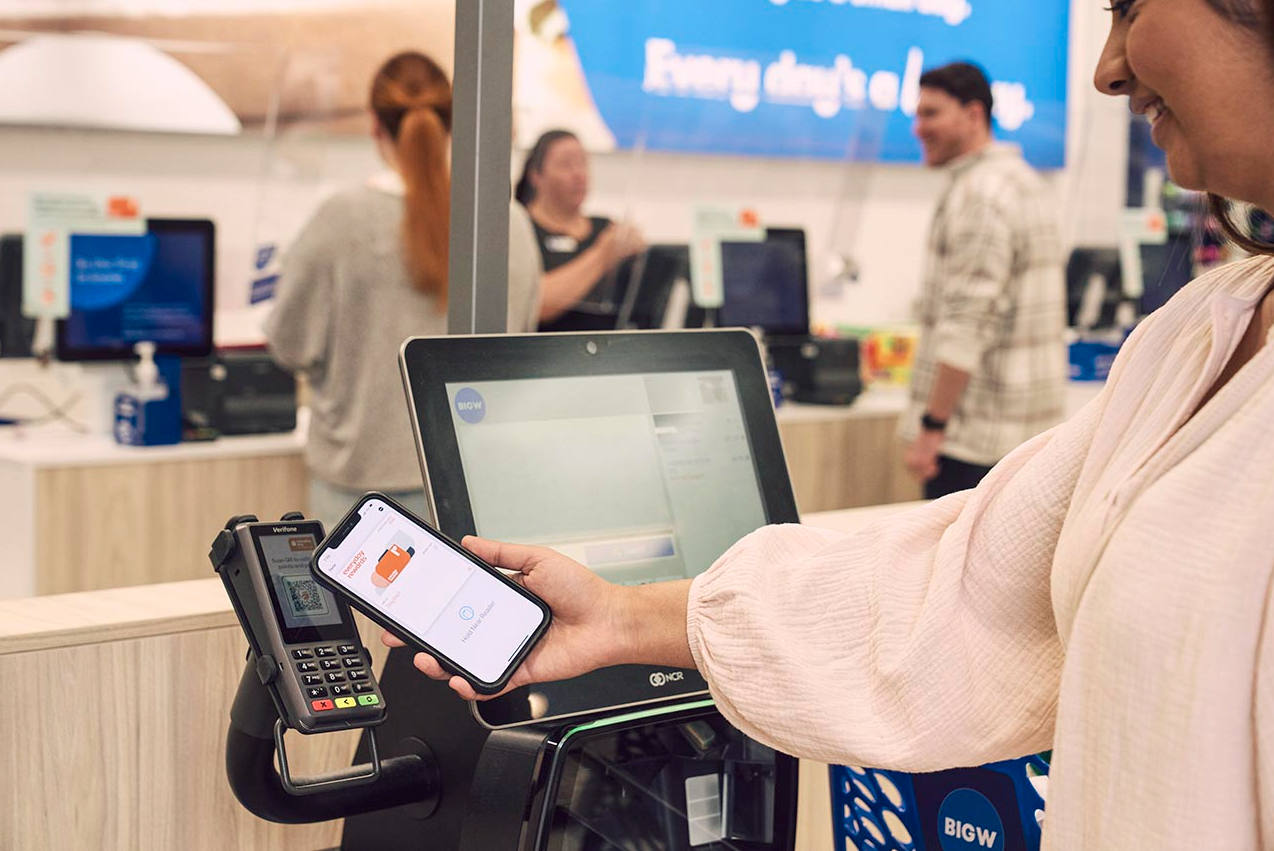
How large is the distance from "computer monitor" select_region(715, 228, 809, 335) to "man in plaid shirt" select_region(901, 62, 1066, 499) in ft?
3.12

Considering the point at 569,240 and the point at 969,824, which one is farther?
the point at 569,240

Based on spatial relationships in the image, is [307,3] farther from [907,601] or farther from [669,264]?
[907,601]

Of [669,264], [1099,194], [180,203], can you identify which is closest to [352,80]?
[180,203]

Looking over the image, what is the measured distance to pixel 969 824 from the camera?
118cm

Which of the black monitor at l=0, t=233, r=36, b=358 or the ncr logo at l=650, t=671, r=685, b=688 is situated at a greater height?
the black monitor at l=0, t=233, r=36, b=358

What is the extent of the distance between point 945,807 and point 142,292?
2.87 metres

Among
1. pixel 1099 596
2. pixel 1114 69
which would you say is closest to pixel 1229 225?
pixel 1114 69

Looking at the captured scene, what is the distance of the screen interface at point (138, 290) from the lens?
11.4 feet

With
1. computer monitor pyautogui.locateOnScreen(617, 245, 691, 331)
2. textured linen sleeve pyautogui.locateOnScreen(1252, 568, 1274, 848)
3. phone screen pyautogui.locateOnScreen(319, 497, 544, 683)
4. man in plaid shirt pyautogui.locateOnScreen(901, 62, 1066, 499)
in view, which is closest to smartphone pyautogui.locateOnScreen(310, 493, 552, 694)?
phone screen pyautogui.locateOnScreen(319, 497, 544, 683)

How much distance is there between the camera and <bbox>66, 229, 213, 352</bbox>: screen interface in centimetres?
349

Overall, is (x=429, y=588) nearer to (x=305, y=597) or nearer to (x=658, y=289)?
(x=305, y=597)

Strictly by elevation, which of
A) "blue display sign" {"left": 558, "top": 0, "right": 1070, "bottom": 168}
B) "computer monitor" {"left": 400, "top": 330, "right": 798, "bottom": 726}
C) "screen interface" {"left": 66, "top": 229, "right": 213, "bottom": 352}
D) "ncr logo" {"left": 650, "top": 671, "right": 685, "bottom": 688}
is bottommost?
"ncr logo" {"left": 650, "top": 671, "right": 685, "bottom": 688}

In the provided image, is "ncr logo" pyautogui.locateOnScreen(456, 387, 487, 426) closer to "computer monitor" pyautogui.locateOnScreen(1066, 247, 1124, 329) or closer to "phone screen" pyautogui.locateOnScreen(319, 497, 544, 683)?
"phone screen" pyautogui.locateOnScreen(319, 497, 544, 683)

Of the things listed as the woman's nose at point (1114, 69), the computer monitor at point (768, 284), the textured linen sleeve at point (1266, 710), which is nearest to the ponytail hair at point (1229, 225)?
the woman's nose at point (1114, 69)
